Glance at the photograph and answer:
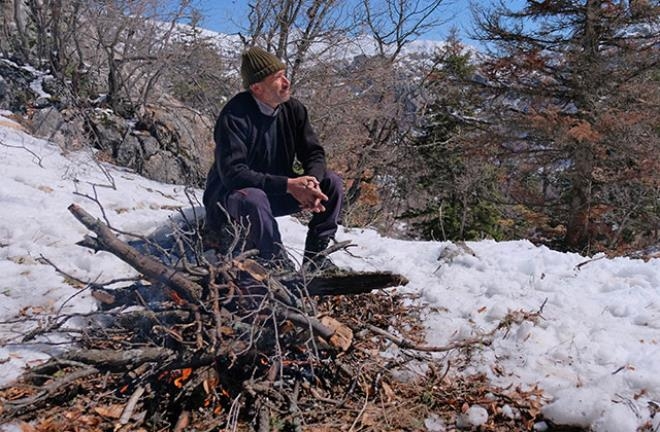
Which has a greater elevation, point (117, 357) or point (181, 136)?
point (181, 136)

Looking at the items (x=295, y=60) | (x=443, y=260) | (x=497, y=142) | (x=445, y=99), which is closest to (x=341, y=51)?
(x=295, y=60)

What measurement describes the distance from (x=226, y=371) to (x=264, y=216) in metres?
0.83

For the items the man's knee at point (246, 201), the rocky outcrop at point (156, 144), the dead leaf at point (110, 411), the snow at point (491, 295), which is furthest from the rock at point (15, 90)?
the dead leaf at point (110, 411)

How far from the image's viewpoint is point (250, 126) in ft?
8.76

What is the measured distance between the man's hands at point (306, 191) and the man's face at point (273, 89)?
19.9 inches

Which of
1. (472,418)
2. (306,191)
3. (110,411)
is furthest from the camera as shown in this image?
(306,191)

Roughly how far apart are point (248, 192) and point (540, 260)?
6.76 ft

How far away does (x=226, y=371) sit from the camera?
183 centimetres

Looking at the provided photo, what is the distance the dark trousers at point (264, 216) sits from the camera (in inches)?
93.7

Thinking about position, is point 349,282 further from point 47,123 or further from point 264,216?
point 47,123

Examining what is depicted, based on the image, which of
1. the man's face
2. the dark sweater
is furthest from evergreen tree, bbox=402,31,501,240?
the man's face

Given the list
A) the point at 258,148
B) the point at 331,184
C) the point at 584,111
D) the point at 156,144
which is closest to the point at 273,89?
the point at 258,148

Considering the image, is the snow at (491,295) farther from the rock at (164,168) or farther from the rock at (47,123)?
the rock at (47,123)

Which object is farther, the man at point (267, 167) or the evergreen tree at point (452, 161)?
the evergreen tree at point (452, 161)
